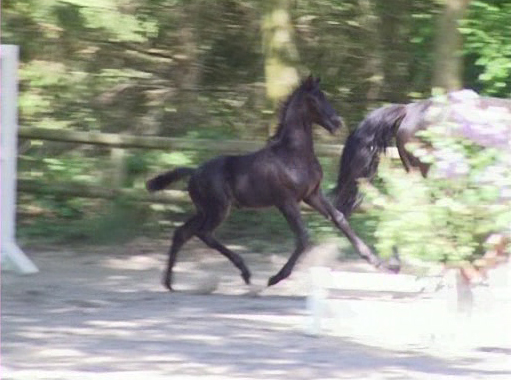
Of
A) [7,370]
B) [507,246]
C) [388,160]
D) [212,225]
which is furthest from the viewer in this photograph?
[388,160]

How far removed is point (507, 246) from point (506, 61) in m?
6.44

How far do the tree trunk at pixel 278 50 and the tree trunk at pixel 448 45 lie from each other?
1736 millimetres

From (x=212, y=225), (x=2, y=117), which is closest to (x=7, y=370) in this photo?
(x=212, y=225)

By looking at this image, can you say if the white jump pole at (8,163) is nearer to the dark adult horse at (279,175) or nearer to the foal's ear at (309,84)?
the dark adult horse at (279,175)

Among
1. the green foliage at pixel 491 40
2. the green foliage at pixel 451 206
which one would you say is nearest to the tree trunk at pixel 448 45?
the green foliage at pixel 491 40

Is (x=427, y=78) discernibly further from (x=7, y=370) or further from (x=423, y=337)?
(x=7, y=370)

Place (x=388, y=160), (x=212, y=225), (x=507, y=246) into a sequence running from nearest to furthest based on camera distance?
1. (x=507, y=246)
2. (x=212, y=225)
3. (x=388, y=160)

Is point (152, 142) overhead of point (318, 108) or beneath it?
beneath

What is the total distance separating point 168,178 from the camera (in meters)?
11.3

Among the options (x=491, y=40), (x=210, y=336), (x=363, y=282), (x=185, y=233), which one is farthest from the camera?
(x=491, y=40)

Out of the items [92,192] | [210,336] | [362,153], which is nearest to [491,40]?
[362,153]

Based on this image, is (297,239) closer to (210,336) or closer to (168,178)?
(168,178)

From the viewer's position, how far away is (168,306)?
10078mm

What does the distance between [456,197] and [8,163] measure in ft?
16.3
